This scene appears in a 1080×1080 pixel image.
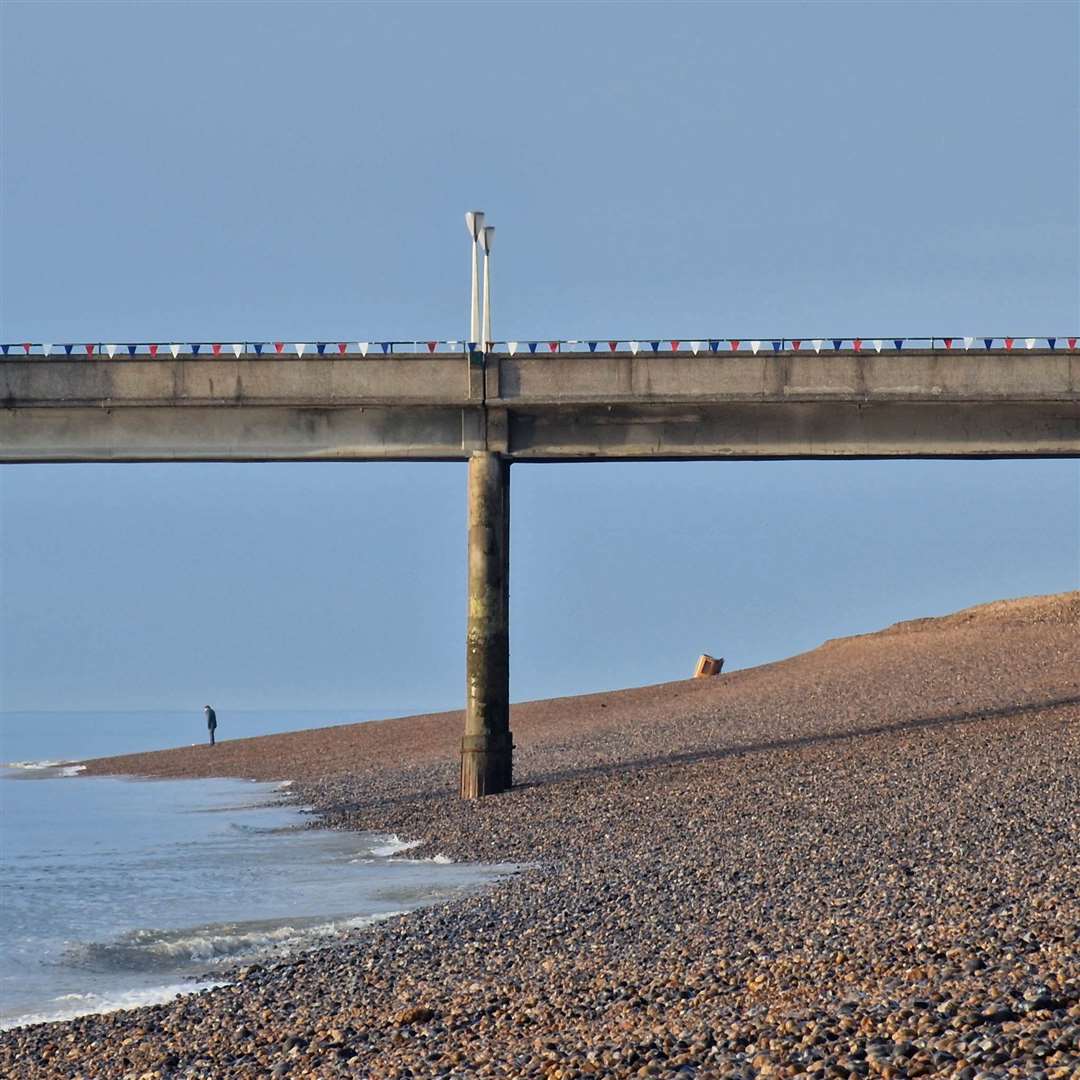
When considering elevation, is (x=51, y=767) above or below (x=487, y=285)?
below

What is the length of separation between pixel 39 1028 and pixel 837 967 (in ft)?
25.9

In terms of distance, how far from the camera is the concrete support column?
34438 mm

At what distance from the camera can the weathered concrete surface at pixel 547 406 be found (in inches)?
1366

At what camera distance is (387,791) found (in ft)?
131

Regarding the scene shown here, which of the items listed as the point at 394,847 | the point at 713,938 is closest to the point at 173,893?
the point at 394,847

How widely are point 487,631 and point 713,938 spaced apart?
61.5 feet

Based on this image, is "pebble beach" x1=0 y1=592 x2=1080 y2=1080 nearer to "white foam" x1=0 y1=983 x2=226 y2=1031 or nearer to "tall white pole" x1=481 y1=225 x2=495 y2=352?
"white foam" x1=0 y1=983 x2=226 y2=1031

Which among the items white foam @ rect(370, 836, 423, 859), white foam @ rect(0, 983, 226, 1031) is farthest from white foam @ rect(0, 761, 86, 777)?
white foam @ rect(0, 983, 226, 1031)

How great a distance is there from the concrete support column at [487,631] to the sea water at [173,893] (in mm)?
3622

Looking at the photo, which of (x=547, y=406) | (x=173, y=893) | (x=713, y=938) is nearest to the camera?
(x=713, y=938)

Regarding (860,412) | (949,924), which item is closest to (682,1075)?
(949,924)

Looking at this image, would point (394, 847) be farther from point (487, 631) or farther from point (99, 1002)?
point (99, 1002)

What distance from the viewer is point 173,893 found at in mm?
26078

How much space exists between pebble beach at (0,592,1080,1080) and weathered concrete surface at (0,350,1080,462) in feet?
23.0
